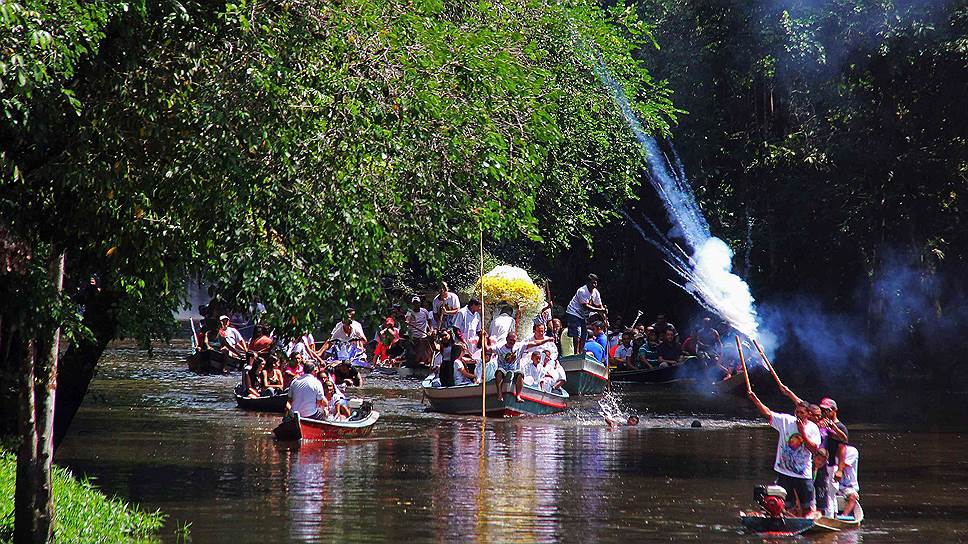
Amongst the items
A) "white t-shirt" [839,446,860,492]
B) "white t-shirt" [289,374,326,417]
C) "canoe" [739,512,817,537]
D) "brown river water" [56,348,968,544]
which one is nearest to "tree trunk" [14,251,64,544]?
"brown river water" [56,348,968,544]

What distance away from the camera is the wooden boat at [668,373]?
35781 mm

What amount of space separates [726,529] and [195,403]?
1538 cm

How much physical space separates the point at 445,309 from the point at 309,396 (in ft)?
43.4

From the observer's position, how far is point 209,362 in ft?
115

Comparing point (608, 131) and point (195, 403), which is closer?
point (608, 131)

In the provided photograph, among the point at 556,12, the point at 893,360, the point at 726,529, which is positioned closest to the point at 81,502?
the point at 726,529

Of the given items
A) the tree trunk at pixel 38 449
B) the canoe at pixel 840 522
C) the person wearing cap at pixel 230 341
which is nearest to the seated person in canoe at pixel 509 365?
the person wearing cap at pixel 230 341

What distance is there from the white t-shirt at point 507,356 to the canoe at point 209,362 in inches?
384

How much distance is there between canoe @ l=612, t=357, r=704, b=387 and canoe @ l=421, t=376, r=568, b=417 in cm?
Result: 956

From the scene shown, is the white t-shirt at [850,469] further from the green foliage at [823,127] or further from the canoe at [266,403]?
the green foliage at [823,127]

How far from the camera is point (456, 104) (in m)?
14.3

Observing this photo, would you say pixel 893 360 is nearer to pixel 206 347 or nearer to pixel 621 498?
Result: pixel 206 347

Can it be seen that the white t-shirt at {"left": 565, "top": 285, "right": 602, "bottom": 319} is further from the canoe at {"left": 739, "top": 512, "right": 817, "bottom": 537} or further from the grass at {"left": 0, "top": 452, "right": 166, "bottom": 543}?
the grass at {"left": 0, "top": 452, "right": 166, "bottom": 543}

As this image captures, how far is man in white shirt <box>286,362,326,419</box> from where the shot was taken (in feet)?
69.8
